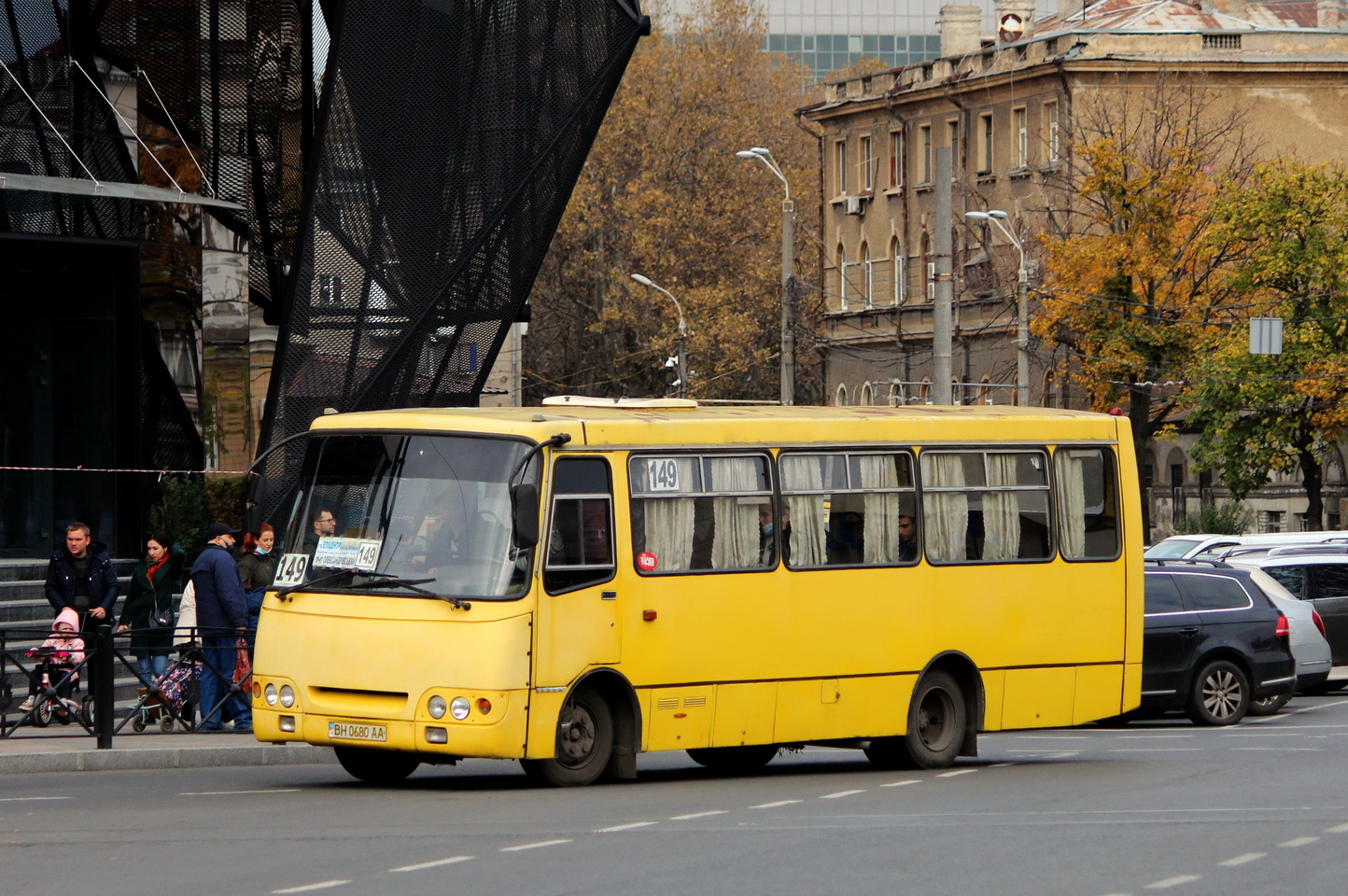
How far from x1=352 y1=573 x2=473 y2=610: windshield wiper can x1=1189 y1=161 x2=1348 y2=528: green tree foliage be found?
148ft

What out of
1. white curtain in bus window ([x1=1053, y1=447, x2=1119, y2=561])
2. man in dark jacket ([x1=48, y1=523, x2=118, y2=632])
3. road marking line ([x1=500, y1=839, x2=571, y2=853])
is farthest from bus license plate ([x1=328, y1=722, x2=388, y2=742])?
white curtain in bus window ([x1=1053, y1=447, x2=1119, y2=561])

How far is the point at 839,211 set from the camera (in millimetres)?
82750

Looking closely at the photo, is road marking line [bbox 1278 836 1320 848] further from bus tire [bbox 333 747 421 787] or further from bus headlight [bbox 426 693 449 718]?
bus tire [bbox 333 747 421 787]

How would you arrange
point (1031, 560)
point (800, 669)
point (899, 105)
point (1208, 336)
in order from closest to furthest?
point (800, 669), point (1031, 560), point (1208, 336), point (899, 105)

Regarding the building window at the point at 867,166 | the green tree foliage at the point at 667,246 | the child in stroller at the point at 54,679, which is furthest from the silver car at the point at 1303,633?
the building window at the point at 867,166

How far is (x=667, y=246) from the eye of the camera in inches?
2889

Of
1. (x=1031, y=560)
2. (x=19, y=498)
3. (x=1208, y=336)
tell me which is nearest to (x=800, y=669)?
(x=1031, y=560)

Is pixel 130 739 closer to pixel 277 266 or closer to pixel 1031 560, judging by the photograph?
pixel 1031 560

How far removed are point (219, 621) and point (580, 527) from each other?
480cm

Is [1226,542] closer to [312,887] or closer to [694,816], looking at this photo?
[694,816]

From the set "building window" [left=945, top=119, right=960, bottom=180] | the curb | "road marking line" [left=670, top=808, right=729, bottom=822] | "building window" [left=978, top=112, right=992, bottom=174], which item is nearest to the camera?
"road marking line" [left=670, top=808, right=729, bottom=822]

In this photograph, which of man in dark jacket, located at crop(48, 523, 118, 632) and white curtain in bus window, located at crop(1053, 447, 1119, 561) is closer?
white curtain in bus window, located at crop(1053, 447, 1119, 561)

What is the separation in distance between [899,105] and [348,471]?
64.5m

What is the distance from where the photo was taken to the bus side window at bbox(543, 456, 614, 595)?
1515 centimetres
